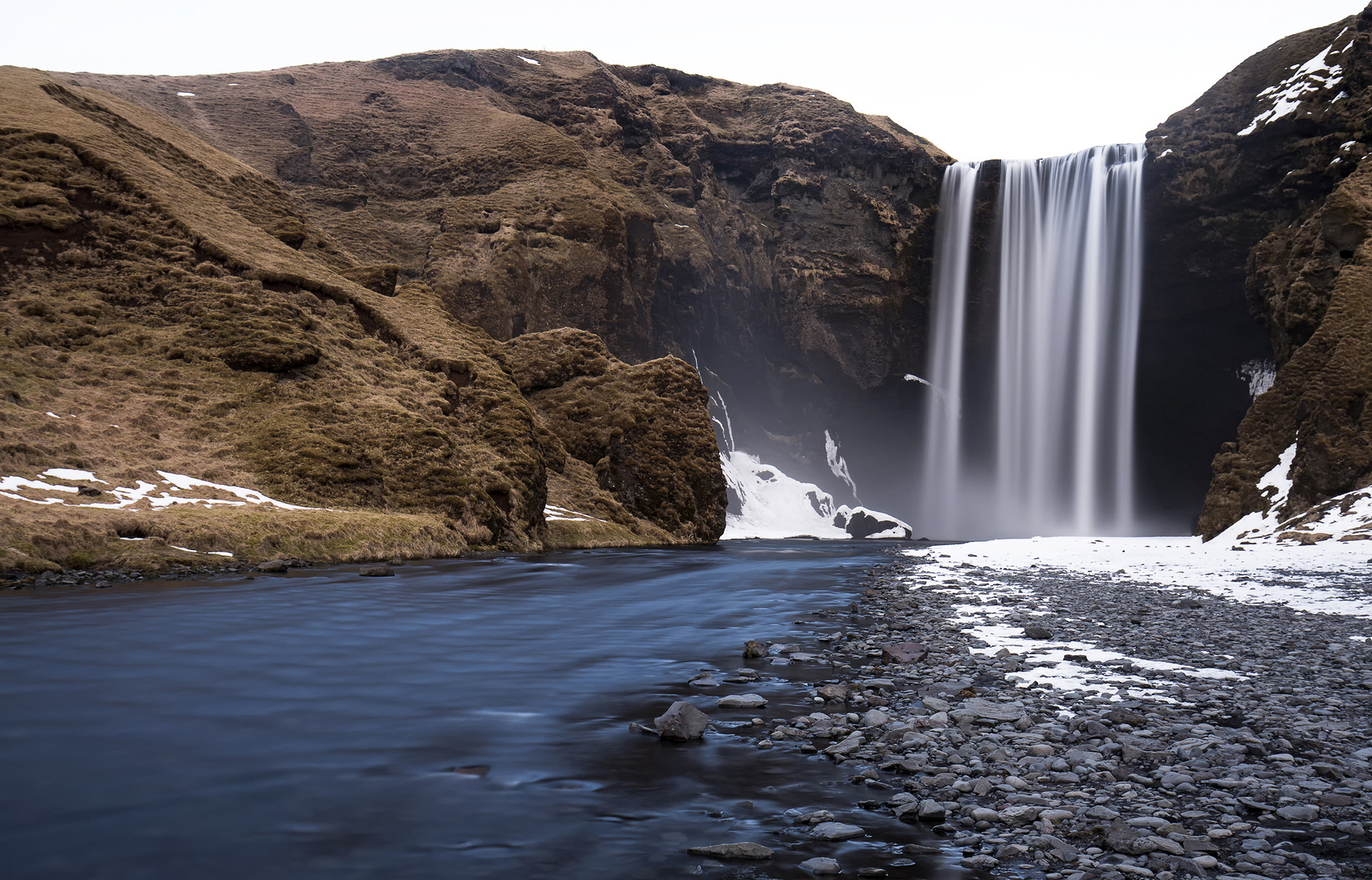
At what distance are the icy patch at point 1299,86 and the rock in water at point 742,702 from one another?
247ft

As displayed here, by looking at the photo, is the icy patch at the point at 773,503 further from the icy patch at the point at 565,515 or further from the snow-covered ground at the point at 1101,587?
the snow-covered ground at the point at 1101,587

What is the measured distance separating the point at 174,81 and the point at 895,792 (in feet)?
440

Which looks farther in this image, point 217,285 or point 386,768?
point 217,285

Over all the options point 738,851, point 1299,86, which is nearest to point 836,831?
point 738,851

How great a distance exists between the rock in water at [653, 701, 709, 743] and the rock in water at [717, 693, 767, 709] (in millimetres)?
985

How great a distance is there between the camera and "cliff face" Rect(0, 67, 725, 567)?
3106 centimetres

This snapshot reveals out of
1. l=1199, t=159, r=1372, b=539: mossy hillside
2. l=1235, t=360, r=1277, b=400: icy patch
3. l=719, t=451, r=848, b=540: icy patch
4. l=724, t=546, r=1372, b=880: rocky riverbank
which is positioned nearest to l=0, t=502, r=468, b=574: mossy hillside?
l=724, t=546, r=1372, b=880: rocky riverbank

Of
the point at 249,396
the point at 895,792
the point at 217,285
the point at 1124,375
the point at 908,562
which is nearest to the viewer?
the point at 895,792

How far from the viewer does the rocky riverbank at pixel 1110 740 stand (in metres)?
5.18

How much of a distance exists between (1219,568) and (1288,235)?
150 ft

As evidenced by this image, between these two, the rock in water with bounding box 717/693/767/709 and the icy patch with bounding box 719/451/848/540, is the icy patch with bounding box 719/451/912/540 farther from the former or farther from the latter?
the rock in water with bounding box 717/693/767/709

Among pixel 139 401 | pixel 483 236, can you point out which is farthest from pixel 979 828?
pixel 483 236

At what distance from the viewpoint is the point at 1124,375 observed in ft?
273

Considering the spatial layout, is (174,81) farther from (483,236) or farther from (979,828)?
(979,828)
